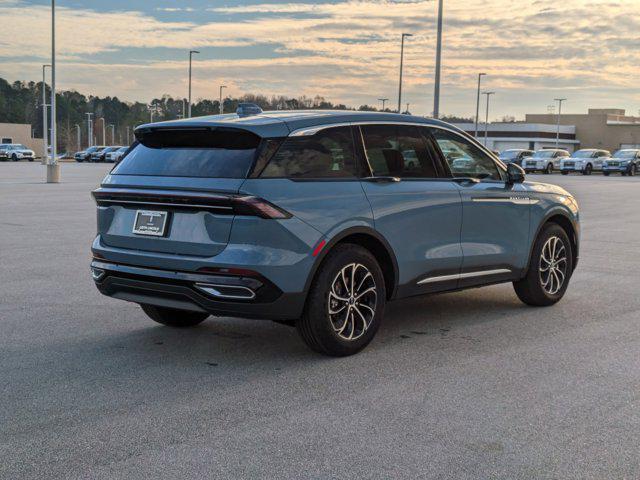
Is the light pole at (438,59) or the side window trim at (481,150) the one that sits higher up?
the light pole at (438,59)

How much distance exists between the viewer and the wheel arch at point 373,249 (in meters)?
5.75

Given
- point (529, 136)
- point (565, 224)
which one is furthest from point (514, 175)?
point (529, 136)

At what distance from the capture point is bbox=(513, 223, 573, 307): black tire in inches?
309

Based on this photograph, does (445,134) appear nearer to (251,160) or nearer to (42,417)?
(251,160)

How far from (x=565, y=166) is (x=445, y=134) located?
5432 cm

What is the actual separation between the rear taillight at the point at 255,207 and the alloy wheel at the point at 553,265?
343 cm

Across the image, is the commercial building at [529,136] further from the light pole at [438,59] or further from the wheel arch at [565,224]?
the wheel arch at [565,224]

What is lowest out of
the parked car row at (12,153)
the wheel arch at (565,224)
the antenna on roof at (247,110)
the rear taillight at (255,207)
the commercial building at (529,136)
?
the parked car row at (12,153)

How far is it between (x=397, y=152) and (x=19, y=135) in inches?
5007

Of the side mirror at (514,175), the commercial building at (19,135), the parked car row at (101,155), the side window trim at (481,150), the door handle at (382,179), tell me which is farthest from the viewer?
the commercial building at (19,135)

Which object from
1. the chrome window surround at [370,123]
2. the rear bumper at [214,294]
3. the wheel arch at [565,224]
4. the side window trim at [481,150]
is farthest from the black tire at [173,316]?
the wheel arch at [565,224]

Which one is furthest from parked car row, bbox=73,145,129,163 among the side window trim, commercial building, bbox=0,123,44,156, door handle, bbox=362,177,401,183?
door handle, bbox=362,177,401,183

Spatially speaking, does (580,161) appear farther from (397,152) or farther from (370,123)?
(370,123)

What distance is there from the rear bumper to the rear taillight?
1.38ft
